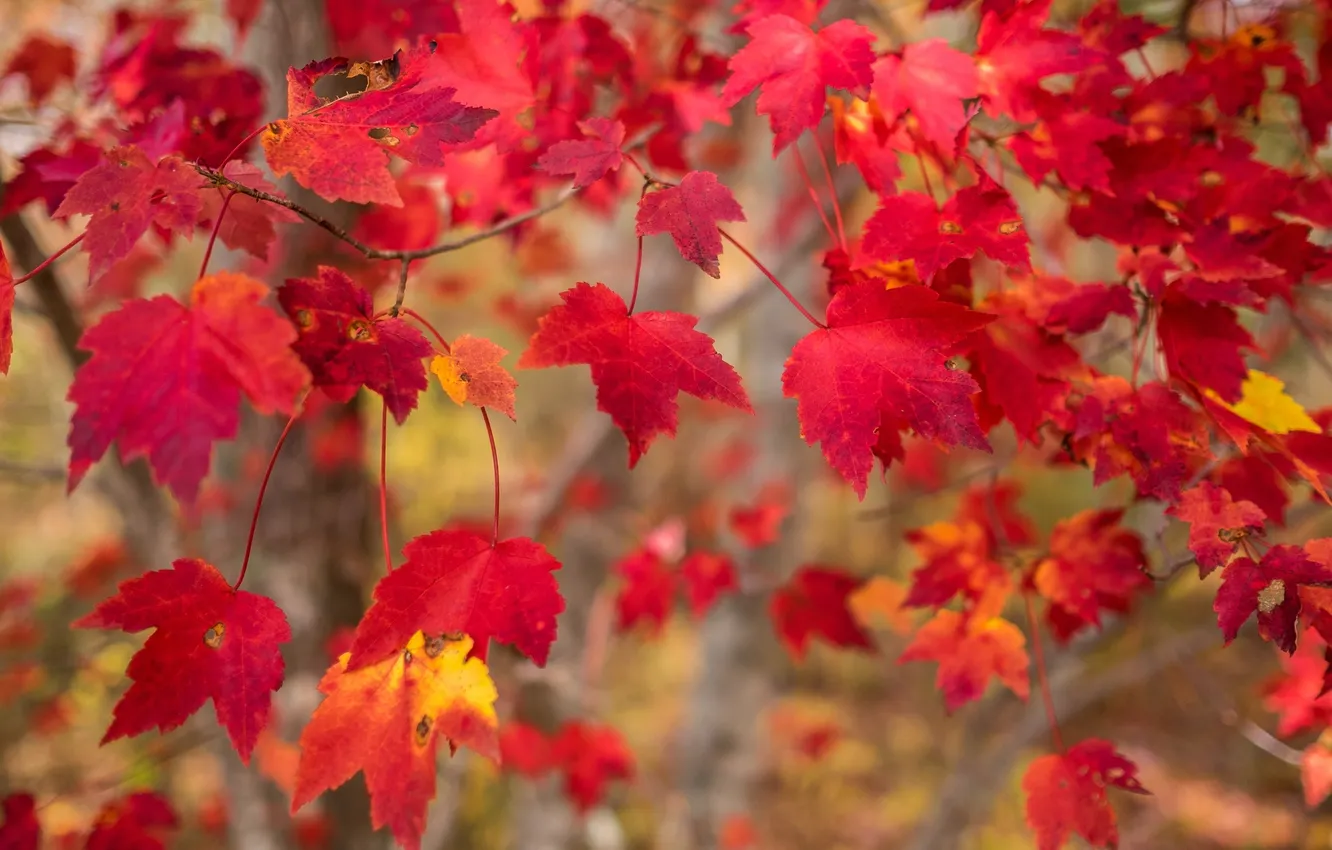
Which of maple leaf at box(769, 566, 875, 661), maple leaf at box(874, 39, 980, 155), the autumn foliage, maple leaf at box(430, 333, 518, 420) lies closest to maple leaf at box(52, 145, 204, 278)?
the autumn foliage

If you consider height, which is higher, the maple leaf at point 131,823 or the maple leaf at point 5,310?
the maple leaf at point 5,310

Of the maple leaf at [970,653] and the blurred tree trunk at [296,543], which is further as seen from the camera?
the blurred tree trunk at [296,543]

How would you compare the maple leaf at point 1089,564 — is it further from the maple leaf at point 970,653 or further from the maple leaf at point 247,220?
the maple leaf at point 247,220

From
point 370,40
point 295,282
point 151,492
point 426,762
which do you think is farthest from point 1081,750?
point 370,40

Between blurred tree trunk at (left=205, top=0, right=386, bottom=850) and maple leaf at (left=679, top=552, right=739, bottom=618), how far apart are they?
1.00 meters

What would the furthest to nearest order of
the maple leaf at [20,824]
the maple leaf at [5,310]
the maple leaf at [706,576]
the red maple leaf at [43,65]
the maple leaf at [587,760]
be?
the maple leaf at [587,760] → the maple leaf at [706,576] → the red maple leaf at [43,65] → the maple leaf at [20,824] → the maple leaf at [5,310]

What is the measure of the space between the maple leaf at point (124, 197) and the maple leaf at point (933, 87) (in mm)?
845

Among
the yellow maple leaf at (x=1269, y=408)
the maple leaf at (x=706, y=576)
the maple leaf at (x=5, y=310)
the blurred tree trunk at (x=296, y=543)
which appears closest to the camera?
the maple leaf at (x=5, y=310)

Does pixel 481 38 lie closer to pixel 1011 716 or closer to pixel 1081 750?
pixel 1081 750

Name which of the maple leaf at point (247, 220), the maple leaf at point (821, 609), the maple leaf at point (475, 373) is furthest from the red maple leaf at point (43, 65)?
the maple leaf at point (821, 609)

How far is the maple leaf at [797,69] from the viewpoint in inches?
36.4

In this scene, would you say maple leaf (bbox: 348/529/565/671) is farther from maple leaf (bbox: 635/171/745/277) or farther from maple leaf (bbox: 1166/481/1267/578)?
maple leaf (bbox: 1166/481/1267/578)

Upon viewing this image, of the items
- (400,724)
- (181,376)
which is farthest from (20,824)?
(181,376)

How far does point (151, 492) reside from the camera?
186cm
